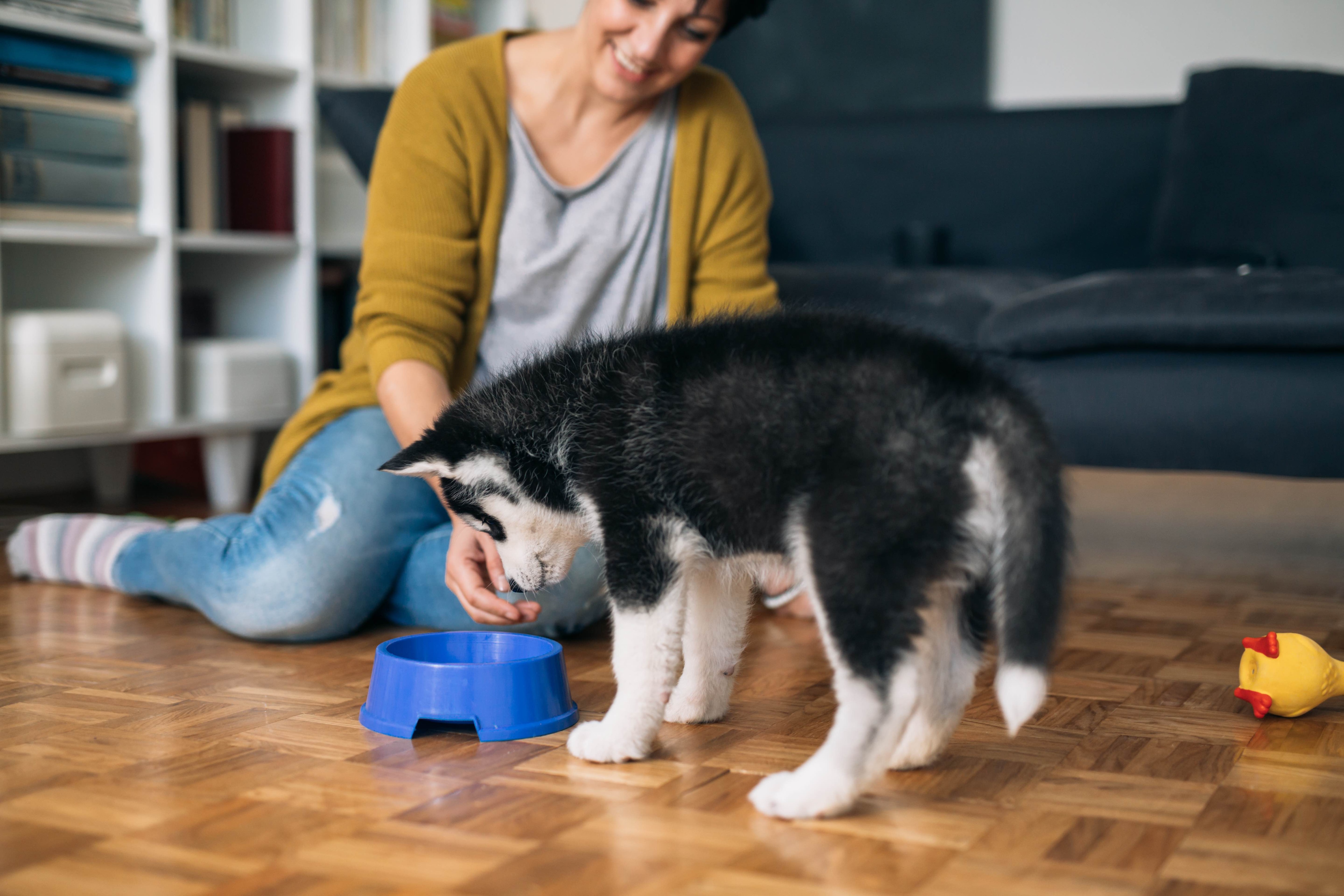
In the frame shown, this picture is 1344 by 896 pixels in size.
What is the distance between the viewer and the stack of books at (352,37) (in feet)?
11.1

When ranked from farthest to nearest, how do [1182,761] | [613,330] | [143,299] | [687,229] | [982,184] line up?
[982,184]
[143,299]
[687,229]
[613,330]
[1182,761]

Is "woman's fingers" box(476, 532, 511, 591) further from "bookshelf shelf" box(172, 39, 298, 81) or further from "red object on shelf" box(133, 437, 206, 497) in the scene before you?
"red object on shelf" box(133, 437, 206, 497)

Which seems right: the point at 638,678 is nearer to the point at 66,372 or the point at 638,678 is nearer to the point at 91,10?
the point at 66,372

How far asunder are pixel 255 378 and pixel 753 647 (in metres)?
1.79

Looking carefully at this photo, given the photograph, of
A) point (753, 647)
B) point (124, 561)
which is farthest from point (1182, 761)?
point (124, 561)

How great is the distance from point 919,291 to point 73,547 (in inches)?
68.2

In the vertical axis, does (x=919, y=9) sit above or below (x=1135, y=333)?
above

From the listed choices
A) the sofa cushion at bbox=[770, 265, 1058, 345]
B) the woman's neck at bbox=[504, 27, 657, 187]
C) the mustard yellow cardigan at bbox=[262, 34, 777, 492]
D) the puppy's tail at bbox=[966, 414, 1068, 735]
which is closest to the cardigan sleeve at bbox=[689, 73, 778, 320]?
the mustard yellow cardigan at bbox=[262, 34, 777, 492]

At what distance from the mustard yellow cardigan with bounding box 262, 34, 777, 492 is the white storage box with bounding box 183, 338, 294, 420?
42.9 inches

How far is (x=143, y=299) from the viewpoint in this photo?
295cm

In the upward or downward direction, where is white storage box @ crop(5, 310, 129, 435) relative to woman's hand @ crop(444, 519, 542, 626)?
upward

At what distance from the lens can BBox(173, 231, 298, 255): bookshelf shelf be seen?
9.80 ft

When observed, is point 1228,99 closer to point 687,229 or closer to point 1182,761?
point 687,229

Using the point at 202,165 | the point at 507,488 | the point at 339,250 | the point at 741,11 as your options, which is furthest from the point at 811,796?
the point at 339,250
